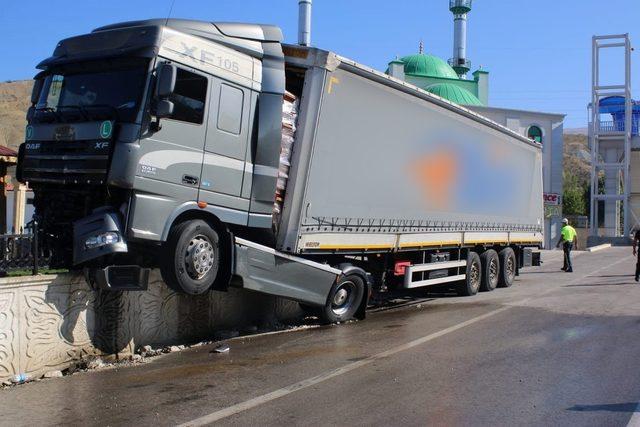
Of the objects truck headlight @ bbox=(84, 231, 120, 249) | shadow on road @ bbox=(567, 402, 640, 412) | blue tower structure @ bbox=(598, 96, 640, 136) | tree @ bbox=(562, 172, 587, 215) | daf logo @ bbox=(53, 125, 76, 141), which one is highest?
blue tower structure @ bbox=(598, 96, 640, 136)

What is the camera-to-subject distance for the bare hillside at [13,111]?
46.4 metres

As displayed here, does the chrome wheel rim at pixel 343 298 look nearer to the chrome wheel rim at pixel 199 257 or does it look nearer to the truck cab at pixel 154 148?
the truck cab at pixel 154 148

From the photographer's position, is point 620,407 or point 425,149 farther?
point 425,149

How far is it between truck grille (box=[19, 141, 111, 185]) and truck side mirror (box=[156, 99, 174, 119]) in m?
0.63

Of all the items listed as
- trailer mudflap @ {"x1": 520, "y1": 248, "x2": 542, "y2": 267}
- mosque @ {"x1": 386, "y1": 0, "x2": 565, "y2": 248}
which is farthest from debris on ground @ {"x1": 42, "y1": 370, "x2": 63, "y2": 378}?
mosque @ {"x1": 386, "y1": 0, "x2": 565, "y2": 248}

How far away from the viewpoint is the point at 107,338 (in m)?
7.87

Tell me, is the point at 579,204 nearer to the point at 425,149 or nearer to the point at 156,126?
the point at 425,149

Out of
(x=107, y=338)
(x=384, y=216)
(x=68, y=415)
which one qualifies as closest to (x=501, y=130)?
(x=384, y=216)

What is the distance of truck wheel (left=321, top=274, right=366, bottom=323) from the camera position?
31.5 feet

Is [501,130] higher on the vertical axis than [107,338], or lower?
higher

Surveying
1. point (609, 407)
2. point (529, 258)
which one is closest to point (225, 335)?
point (609, 407)

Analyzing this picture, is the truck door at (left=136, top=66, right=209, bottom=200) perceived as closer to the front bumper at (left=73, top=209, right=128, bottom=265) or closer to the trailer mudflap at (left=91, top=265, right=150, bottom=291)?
the front bumper at (left=73, top=209, right=128, bottom=265)

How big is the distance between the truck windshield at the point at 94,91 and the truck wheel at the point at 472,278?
9009 millimetres

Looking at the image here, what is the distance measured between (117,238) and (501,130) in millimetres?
10368
